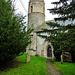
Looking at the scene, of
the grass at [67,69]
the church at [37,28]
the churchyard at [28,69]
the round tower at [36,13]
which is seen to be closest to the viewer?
the churchyard at [28,69]

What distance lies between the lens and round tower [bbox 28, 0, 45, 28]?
21.4m

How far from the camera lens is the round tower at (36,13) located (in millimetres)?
21406

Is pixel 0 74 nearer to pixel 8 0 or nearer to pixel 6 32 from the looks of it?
pixel 6 32

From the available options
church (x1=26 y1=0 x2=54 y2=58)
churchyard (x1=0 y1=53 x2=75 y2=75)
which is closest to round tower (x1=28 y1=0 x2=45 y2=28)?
church (x1=26 y1=0 x2=54 y2=58)

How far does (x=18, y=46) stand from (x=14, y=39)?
2.25 ft

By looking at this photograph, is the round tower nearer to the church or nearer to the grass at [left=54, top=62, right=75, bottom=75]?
the church

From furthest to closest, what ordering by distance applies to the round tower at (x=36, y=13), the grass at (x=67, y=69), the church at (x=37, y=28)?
the round tower at (x=36, y=13) < the church at (x=37, y=28) < the grass at (x=67, y=69)

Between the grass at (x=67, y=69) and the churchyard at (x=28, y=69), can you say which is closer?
the churchyard at (x=28, y=69)

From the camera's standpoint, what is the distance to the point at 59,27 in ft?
17.5

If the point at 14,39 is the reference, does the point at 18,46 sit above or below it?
below

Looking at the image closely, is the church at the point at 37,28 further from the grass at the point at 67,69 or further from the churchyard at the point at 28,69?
the churchyard at the point at 28,69

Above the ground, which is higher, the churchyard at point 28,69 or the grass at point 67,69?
the churchyard at point 28,69

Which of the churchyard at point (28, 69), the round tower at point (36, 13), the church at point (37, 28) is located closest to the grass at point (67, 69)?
the churchyard at point (28, 69)

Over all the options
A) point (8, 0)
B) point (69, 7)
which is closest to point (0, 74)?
point (69, 7)
